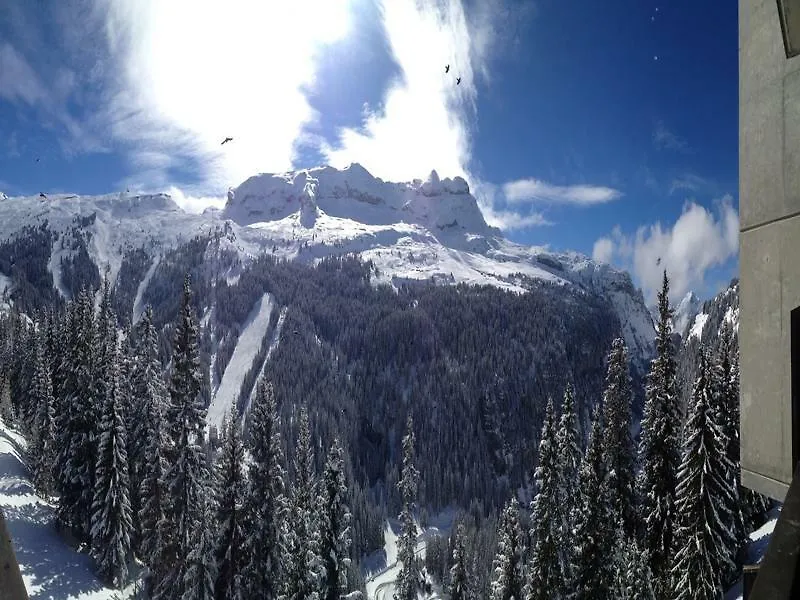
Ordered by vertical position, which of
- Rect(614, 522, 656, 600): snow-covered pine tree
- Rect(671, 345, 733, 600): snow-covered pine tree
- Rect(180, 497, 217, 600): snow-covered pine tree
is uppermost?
Rect(671, 345, 733, 600): snow-covered pine tree

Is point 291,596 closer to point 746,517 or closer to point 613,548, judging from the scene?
point 613,548

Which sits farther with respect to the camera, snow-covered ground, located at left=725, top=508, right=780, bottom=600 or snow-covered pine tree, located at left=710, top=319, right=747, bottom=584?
snow-covered ground, located at left=725, top=508, right=780, bottom=600

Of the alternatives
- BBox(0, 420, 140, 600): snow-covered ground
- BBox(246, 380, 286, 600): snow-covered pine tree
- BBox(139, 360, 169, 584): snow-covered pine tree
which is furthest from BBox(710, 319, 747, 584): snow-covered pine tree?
BBox(0, 420, 140, 600): snow-covered ground

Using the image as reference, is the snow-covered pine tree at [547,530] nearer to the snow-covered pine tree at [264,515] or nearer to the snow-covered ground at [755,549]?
the snow-covered ground at [755,549]

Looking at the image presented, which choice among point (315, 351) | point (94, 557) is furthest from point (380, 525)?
point (315, 351)

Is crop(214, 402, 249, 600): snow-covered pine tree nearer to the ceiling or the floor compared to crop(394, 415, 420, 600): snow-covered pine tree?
nearer to the ceiling

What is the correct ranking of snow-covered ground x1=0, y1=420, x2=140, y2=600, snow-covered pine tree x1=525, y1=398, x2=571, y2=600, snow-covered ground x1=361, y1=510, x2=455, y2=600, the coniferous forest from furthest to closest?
snow-covered ground x1=361, y1=510, x2=455, y2=600, snow-covered ground x1=0, y1=420, x2=140, y2=600, snow-covered pine tree x1=525, y1=398, x2=571, y2=600, the coniferous forest

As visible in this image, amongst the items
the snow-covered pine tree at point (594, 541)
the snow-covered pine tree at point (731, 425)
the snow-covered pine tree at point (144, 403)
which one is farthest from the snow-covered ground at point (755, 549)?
the snow-covered pine tree at point (144, 403)

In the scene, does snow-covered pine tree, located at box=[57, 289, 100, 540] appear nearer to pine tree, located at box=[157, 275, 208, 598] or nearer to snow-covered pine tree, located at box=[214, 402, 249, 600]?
pine tree, located at box=[157, 275, 208, 598]

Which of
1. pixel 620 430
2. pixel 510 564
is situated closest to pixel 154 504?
pixel 510 564
